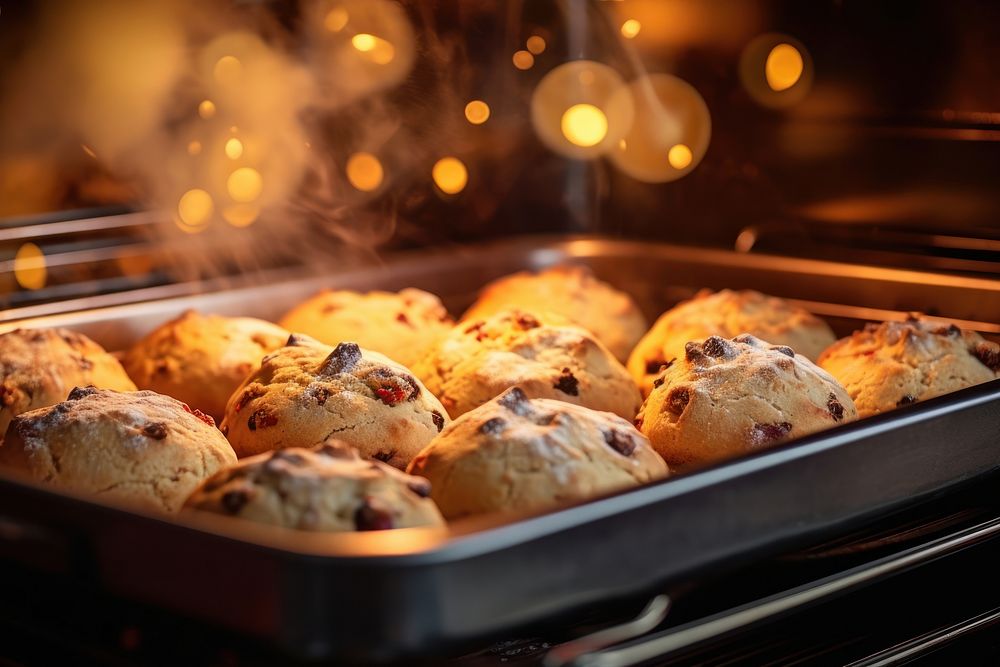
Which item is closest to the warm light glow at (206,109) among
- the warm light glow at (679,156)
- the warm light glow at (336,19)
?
the warm light glow at (336,19)

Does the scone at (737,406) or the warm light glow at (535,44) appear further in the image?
the warm light glow at (535,44)

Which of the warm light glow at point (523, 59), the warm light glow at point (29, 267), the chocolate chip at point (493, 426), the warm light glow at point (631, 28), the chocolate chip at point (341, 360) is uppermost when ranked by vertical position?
the warm light glow at point (631, 28)

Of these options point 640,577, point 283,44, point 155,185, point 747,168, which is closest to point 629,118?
point 747,168

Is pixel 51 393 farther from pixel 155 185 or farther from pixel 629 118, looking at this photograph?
pixel 629 118

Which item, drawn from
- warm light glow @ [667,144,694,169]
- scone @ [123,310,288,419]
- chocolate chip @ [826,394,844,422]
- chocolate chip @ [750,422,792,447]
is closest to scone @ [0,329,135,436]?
scone @ [123,310,288,419]

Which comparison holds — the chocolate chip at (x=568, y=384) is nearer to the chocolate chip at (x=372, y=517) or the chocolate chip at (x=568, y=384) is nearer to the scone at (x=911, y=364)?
the scone at (x=911, y=364)

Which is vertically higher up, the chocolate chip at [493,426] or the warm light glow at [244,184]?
the warm light glow at [244,184]

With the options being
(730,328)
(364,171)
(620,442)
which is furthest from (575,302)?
(620,442)
